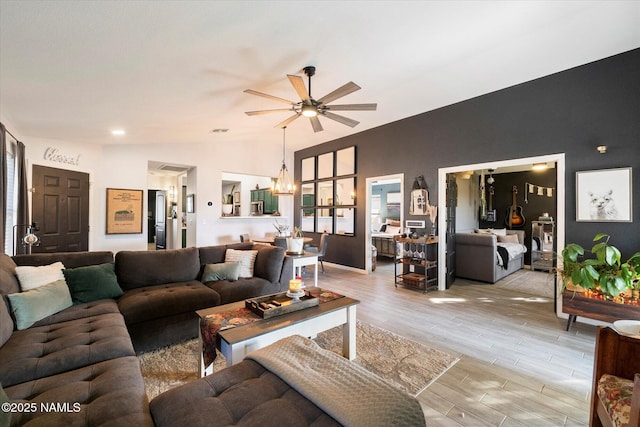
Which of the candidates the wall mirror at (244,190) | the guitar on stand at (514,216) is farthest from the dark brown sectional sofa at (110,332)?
the guitar on stand at (514,216)

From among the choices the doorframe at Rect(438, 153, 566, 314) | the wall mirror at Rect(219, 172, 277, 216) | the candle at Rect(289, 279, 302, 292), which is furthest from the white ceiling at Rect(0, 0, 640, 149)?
the wall mirror at Rect(219, 172, 277, 216)

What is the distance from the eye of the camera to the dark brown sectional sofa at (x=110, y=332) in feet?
3.99

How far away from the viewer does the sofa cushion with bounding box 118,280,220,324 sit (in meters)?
2.53

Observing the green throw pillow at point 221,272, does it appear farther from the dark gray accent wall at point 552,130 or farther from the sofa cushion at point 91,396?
the dark gray accent wall at point 552,130

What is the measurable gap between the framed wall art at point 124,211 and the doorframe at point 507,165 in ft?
19.1

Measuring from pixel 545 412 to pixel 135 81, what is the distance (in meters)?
4.36

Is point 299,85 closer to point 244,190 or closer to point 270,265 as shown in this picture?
point 270,265

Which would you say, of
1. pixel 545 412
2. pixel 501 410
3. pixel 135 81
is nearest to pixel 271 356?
pixel 501 410

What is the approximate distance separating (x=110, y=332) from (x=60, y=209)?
144 inches

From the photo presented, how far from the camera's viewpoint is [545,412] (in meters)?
1.89

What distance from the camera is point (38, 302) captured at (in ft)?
7.13

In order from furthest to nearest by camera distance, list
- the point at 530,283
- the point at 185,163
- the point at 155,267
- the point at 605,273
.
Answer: the point at 185,163, the point at 530,283, the point at 155,267, the point at 605,273

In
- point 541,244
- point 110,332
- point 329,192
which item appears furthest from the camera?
point 329,192

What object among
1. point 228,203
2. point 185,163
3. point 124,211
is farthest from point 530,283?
point 124,211
